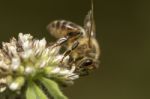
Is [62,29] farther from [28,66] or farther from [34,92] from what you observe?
[34,92]

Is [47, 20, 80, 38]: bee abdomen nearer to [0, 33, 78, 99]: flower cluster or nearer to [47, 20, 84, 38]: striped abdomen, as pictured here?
[47, 20, 84, 38]: striped abdomen

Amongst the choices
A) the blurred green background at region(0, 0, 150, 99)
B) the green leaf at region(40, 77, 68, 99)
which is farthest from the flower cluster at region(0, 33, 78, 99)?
the blurred green background at region(0, 0, 150, 99)

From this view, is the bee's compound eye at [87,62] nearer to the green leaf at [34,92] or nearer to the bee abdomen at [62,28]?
the bee abdomen at [62,28]

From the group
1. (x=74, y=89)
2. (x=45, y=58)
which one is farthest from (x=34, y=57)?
(x=74, y=89)

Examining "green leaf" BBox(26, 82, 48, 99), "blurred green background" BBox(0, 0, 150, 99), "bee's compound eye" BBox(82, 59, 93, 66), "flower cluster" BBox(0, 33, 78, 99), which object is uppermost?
"blurred green background" BBox(0, 0, 150, 99)

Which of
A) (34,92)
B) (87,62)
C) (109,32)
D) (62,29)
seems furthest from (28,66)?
(109,32)

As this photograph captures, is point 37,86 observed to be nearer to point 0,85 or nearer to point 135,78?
point 0,85
